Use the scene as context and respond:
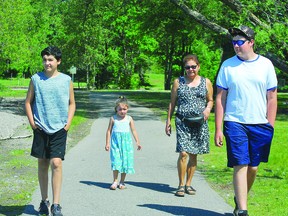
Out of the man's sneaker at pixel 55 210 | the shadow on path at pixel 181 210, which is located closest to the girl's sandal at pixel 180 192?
the shadow on path at pixel 181 210

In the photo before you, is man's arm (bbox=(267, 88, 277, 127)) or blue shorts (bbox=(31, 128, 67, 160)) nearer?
man's arm (bbox=(267, 88, 277, 127))

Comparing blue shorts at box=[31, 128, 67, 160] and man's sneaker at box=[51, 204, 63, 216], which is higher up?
blue shorts at box=[31, 128, 67, 160]

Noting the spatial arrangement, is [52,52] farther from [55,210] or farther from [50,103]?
[55,210]

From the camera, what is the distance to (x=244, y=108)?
655 centimetres

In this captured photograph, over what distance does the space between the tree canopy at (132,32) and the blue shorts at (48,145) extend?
6.70m

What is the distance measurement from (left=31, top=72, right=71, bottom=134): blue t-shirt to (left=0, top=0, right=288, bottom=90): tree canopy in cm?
652

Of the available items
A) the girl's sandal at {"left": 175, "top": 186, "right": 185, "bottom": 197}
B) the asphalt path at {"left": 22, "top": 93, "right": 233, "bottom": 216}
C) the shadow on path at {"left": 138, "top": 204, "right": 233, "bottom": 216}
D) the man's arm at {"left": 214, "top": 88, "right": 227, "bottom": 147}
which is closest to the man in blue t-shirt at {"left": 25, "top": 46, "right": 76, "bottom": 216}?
the asphalt path at {"left": 22, "top": 93, "right": 233, "bottom": 216}

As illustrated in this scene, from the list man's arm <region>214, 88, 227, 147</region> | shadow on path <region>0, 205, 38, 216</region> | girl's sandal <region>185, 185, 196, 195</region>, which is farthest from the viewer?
girl's sandal <region>185, 185, 196, 195</region>

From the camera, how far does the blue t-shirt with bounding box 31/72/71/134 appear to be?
7.00 m

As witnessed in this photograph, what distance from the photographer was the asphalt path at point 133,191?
7.46 meters

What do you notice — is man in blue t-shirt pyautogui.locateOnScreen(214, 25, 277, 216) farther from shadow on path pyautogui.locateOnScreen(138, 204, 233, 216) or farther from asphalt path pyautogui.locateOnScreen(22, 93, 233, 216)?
asphalt path pyautogui.locateOnScreen(22, 93, 233, 216)

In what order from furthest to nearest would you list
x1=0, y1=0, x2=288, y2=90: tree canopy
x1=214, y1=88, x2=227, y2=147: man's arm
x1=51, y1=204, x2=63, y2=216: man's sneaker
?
1. x1=0, y1=0, x2=288, y2=90: tree canopy
2. x1=51, y1=204, x2=63, y2=216: man's sneaker
3. x1=214, y1=88, x2=227, y2=147: man's arm

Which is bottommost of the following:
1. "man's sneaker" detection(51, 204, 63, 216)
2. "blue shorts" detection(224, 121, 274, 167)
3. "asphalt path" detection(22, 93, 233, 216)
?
"asphalt path" detection(22, 93, 233, 216)

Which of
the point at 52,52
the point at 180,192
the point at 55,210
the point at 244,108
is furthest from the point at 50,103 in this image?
the point at 180,192
